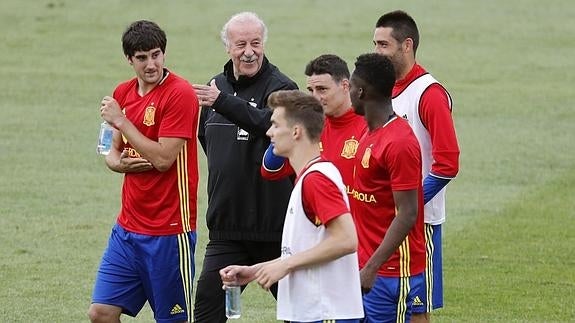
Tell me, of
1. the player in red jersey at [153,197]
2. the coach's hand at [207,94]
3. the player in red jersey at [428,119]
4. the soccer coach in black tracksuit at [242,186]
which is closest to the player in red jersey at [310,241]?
the coach's hand at [207,94]

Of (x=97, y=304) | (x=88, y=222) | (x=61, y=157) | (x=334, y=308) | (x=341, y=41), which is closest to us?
(x=334, y=308)

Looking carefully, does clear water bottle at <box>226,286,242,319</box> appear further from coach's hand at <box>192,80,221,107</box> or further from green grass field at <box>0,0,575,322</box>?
green grass field at <box>0,0,575,322</box>

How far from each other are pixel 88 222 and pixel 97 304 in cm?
651

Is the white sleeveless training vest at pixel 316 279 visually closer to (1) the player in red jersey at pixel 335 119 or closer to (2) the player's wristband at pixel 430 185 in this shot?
(1) the player in red jersey at pixel 335 119

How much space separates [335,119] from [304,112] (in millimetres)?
1519

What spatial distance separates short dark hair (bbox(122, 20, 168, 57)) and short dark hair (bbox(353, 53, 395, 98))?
154cm

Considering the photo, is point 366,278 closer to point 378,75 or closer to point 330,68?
point 378,75

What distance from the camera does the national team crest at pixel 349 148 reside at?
8.75 meters

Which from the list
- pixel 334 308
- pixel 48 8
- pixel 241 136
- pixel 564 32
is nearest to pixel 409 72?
pixel 241 136

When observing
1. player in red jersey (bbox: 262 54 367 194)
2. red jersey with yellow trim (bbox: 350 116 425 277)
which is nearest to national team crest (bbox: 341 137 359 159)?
player in red jersey (bbox: 262 54 367 194)

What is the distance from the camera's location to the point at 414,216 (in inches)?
320

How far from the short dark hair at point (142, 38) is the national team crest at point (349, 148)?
4.65ft

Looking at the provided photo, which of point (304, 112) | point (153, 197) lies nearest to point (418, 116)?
point (153, 197)

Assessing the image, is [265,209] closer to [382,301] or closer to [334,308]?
[382,301]
